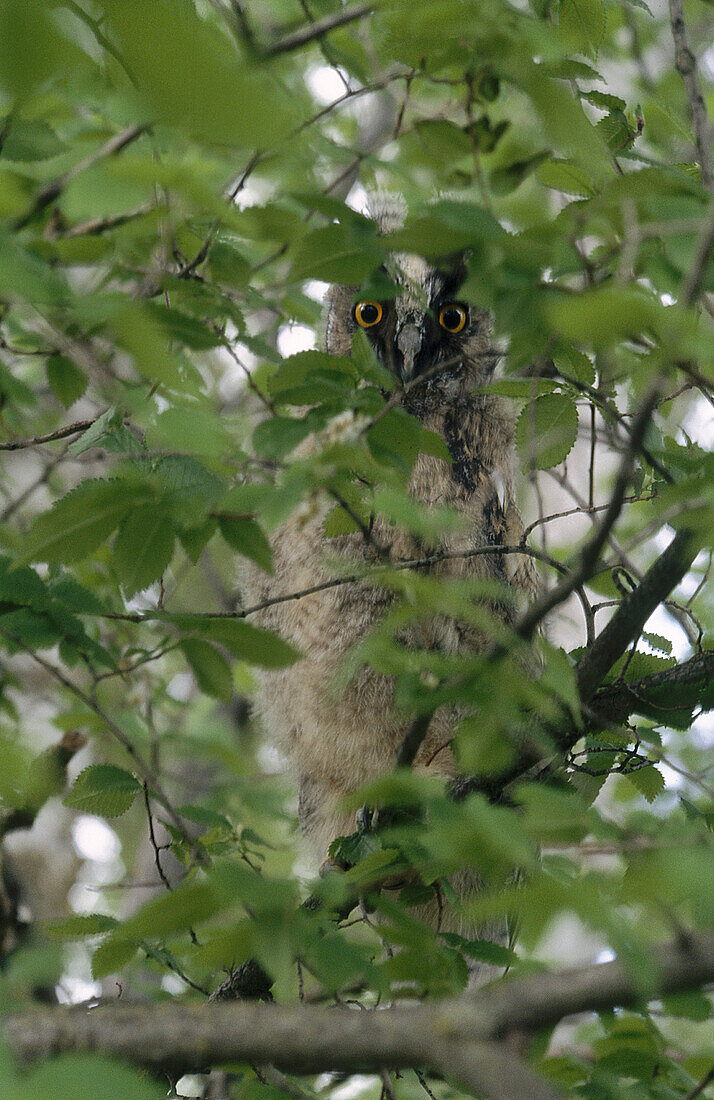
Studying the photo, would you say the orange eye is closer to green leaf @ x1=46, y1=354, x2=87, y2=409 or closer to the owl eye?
the owl eye

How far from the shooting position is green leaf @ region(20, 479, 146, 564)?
107 centimetres

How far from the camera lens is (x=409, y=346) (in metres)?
2.42

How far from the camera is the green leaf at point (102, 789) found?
4.91 feet

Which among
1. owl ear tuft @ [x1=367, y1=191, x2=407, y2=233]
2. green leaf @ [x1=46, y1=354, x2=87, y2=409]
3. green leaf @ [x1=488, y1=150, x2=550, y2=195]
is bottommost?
green leaf @ [x1=46, y1=354, x2=87, y2=409]

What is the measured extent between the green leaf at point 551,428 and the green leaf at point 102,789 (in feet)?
2.81

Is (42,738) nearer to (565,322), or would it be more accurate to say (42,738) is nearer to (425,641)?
(425,641)

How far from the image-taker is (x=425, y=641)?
6.64 ft

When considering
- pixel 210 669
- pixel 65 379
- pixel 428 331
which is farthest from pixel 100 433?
pixel 428 331

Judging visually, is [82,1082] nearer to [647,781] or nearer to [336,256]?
[336,256]

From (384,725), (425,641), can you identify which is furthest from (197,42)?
(384,725)

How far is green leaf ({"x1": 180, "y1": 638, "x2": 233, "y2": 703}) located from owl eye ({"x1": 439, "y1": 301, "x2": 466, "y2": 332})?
148 centimetres

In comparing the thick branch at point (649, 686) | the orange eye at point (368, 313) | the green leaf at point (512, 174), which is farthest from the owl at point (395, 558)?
the thick branch at point (649, 686)

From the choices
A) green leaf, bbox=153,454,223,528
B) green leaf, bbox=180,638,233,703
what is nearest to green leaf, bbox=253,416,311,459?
green leaf, bbox=153,454,223,528

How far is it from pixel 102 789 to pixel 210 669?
305mm
